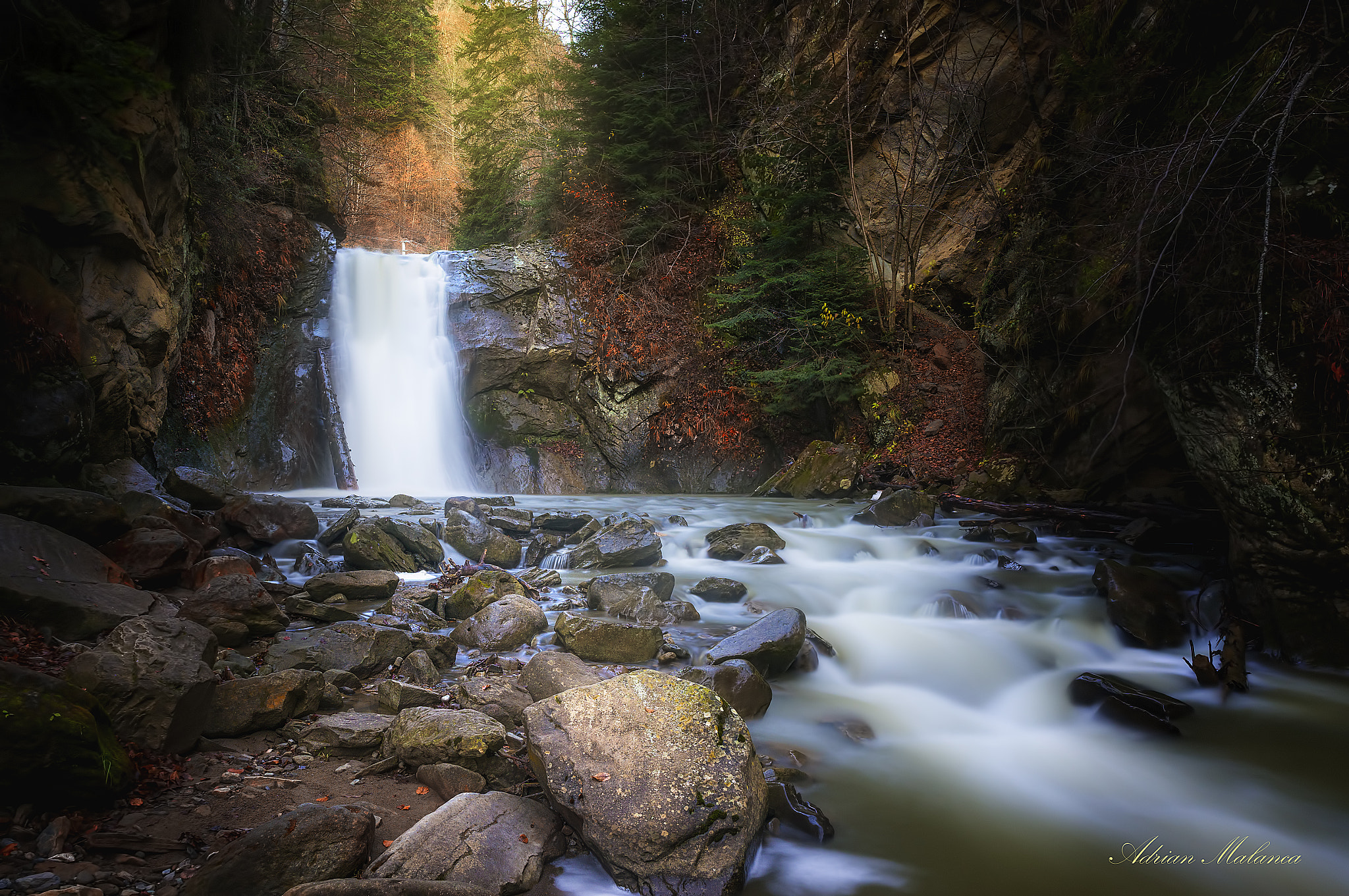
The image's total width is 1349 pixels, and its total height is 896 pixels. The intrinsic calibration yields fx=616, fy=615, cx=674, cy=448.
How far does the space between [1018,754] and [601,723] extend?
9.09 ft

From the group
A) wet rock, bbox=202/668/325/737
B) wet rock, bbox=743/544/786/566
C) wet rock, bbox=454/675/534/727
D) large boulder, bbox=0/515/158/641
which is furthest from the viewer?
wet rock, bbox=743/544/786/566

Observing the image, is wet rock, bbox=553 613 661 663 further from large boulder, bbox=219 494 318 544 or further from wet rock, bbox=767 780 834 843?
large boulder, bbox=219 494 318 544

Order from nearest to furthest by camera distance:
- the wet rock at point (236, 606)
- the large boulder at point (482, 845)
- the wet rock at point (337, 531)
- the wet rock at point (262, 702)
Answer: the large boulder at point (482, 845)
the wet rock at point (262, 702)
the wet rock at point (236, 606)
the wet rock at point (337, 531)

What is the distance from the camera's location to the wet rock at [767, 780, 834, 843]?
2852 millimetres

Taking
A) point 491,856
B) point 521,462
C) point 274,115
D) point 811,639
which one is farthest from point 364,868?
point 274,115

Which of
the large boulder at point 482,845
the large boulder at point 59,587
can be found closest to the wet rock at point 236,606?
the large boulder at point 59,587

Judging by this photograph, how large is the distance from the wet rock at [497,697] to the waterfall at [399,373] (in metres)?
9.05

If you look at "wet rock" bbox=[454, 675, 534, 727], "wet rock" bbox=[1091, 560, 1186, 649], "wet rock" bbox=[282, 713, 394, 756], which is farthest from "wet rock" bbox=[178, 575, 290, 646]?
"wet rock" bbox=[1091, 560, 1186, 649]

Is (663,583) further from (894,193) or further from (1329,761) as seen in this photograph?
(894,193)

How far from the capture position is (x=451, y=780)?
9.16 feet

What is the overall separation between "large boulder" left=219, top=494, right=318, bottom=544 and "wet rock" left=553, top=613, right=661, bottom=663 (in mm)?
3986

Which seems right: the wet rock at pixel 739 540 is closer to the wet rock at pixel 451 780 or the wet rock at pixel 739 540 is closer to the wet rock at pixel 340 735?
the wet rock at pixel 340 735

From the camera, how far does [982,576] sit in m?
6.20

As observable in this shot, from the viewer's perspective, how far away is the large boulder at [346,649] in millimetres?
3914
